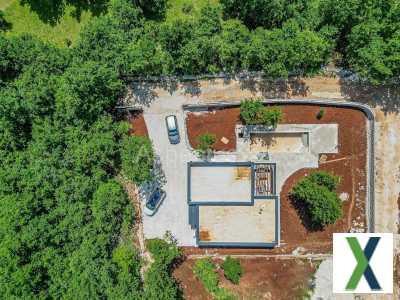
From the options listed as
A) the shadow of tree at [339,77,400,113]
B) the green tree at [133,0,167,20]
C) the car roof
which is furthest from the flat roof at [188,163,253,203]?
the green tree at [133,0,167,20]

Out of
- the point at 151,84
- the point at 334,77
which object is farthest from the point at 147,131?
the point at 334,77

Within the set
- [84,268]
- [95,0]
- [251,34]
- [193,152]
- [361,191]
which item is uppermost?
[95,0]

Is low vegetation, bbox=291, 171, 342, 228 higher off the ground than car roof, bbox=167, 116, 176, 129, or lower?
lower

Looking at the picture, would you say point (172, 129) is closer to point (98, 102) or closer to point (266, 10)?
point (98, 102)

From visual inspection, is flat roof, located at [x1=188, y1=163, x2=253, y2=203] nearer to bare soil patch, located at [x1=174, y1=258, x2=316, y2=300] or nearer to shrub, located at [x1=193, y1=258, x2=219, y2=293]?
shrub, located at [x1=193, y1=258, x2=219, y2=293]

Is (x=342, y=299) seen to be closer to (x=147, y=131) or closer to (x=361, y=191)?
(x=361, y=191)

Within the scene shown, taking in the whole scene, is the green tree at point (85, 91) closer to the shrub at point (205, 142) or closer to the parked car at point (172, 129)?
the parked car at point (172, 129)
